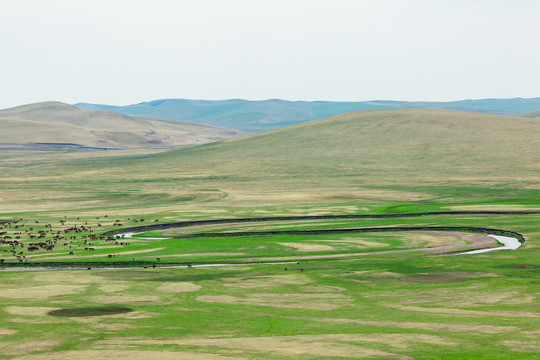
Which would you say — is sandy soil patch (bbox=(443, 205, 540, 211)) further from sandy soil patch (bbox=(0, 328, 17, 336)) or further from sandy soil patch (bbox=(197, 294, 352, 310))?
sandy soil patch (bbox=(0, 328, 17, 336))

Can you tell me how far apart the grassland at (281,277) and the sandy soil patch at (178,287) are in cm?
13

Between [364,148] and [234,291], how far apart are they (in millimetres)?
129652

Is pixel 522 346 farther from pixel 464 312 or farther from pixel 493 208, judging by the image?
pixel 493 208

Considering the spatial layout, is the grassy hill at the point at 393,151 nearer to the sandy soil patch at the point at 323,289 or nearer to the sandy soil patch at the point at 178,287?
the sandy soil patch at the point at 323,289

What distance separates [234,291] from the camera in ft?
141

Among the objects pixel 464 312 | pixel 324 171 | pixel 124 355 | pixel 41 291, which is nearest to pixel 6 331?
pixel 124 355

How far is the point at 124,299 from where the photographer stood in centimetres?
4062

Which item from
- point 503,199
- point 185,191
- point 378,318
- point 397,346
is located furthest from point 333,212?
point 397,346

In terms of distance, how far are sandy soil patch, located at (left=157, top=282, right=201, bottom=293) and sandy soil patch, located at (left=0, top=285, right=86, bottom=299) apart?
4.84 meters

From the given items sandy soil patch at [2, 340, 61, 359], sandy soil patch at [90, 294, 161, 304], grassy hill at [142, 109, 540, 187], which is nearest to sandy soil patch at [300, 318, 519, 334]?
sandy soil patch at [90, 294, 161, 304]

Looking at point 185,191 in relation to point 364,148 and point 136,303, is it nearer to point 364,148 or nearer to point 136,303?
point 364,148

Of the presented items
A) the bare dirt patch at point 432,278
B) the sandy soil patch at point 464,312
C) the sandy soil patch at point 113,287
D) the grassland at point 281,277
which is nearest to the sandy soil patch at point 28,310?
the grassland at point 281,277

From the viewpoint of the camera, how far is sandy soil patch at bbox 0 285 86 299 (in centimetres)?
4188

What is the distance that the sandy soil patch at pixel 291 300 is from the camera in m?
38.7
